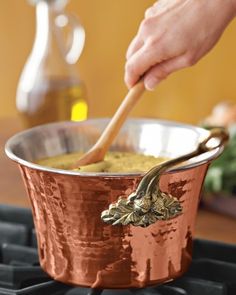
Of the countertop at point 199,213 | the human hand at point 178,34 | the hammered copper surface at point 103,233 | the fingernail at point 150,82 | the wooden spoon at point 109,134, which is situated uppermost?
the human hand at point 178,34

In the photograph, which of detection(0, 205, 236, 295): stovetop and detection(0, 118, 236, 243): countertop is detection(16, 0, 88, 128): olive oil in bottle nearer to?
detection(0, 118, 236, 243): countertop

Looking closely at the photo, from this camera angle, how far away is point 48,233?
68 cm

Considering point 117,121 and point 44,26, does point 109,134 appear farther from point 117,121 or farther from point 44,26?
point 44,26

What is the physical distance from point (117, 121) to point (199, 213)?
0.26 meters

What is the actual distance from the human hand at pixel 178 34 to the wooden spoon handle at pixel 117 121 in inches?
1.0

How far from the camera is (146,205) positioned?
597mm

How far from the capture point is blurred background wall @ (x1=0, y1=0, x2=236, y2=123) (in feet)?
6.83

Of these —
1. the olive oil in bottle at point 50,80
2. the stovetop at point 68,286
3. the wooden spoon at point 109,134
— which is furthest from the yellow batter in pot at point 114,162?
the olive oil in bottle at point 50,80

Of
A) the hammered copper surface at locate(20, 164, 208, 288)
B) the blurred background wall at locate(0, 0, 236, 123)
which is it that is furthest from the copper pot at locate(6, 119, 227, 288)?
the blurred background wall at locate(0, 0, 236, 123)

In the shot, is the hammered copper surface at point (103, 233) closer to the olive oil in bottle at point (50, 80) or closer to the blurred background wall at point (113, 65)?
the olive oil in bottle at point (50, 80)

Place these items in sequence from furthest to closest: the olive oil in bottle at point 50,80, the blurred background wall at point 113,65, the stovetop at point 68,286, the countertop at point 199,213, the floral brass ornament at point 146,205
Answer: the blurred background wall at point 113,65 < the olive oil in bottle at point 50,80 < the countertop at point 199,213 < the stovetop at point 68,286 < the floral brass ornament at point 146,205

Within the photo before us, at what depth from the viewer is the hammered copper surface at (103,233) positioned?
628 millimetres

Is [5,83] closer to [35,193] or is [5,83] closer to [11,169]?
[11,169]

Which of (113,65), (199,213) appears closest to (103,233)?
(199,213)
